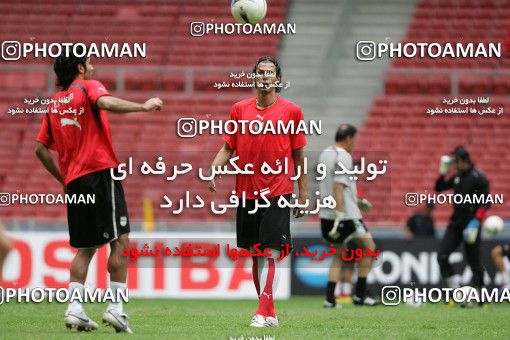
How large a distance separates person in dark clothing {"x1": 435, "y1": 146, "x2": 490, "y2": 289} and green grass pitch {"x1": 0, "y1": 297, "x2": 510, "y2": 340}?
560 millimetres

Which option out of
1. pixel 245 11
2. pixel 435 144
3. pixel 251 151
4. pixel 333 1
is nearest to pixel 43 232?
pixel 245 11

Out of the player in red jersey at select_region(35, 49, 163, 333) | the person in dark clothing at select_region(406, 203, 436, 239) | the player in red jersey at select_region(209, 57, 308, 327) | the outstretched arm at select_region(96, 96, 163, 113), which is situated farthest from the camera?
the person in dark clothing at select_region(406, 203, 436, 239)

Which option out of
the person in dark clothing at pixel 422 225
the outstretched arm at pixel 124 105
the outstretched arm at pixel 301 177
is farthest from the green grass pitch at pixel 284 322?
the person in dark clothing at pixel 422 225

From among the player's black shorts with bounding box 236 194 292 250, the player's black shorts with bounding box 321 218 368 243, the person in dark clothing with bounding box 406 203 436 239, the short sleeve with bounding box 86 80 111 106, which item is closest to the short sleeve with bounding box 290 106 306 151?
the player's black shorts with bounding box 236 194 292 250

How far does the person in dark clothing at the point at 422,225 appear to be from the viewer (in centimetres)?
1606

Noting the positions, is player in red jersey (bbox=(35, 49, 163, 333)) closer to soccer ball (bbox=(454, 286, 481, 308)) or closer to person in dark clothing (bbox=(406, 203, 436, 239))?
soccer ball (bbox=(454, 286, 481, 308))

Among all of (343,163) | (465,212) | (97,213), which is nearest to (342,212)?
(343,163)

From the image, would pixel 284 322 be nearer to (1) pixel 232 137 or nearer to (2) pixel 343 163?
(1) pixel 232 137

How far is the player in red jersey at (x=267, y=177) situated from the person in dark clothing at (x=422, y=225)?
7.53m

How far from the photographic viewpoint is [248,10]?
10188 mm

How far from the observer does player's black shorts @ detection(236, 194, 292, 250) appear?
862cm

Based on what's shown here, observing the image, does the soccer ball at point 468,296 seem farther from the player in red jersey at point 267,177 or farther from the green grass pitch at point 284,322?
the player in red jersey at point 267,177

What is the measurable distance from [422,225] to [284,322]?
7235 mm

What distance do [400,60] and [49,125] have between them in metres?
14.0
